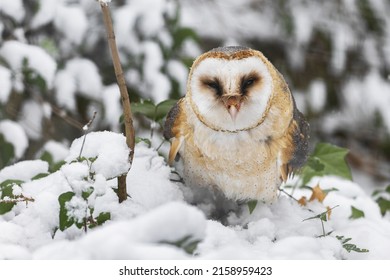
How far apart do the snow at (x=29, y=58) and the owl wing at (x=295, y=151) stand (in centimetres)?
123

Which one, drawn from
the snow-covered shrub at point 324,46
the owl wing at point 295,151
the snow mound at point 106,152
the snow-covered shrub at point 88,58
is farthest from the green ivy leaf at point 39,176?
the snow-covered shrub at point 324,46

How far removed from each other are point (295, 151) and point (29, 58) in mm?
1401

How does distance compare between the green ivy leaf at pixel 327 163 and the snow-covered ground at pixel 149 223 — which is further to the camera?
the green ivy leaf at pixel 327 163

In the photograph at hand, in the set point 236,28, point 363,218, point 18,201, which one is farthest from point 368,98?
point 18,201

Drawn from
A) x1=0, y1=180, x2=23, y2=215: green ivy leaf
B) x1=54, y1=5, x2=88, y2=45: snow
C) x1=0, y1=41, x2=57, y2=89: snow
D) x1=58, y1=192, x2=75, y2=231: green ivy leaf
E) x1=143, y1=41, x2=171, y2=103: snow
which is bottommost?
x1=58, y1=192, x2=75, y2=231: green ivy leaf

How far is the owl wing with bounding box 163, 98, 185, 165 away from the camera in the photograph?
5.82 feet

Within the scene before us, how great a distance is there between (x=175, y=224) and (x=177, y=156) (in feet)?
3.04

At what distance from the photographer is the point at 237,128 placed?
162 cm

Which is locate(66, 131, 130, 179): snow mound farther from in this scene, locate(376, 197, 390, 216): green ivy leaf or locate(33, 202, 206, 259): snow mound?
locate(376, 197, 390, 216): green ivy leaf

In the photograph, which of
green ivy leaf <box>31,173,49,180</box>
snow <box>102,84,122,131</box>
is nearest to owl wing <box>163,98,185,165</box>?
green ivy leaf <box>31,173,49,180</box>

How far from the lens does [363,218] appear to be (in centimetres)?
181

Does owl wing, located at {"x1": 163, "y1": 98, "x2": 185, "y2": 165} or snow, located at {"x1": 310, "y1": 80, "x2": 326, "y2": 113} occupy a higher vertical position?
snow, located at {"x1": 310, "y1": 80, "x2": 326, "y2": 113}

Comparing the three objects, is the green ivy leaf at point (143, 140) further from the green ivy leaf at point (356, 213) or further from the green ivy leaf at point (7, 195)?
the green ivy leaf at point (356, 213)

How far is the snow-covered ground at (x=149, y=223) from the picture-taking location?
3.05ft
